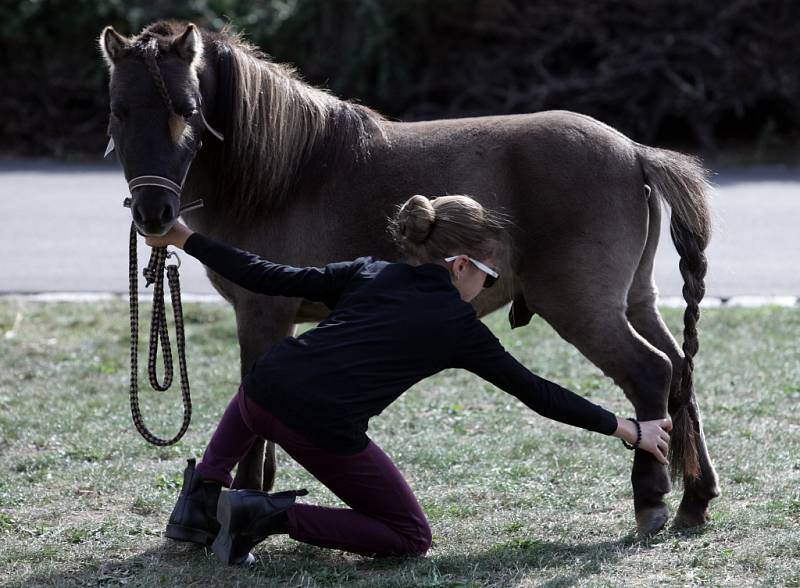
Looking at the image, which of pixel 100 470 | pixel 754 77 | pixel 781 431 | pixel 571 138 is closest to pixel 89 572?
pixel 100 470

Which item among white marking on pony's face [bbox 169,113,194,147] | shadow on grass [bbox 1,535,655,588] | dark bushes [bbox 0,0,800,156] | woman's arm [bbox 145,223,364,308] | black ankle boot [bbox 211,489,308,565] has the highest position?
dark bushes [bbox 0,0,800,156]

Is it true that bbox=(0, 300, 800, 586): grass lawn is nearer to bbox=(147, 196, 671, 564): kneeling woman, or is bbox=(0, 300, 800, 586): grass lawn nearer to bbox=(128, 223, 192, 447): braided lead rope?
bbox=(147, 196, 671, 564): kneeling woman

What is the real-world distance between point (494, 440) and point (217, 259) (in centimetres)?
202

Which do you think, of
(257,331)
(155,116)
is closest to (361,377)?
(257,331)

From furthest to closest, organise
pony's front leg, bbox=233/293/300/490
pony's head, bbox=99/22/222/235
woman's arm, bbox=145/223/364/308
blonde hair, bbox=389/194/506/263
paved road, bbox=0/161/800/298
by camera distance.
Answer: paved road, bbox=0/161/800/298 < pony's front leg, bbox=233/293/300/490 < pony's head, bbox=99/22/222/235 < woman's arm, bbox=145/223/364/308 < blonde hair, bbox=389/194/506/263

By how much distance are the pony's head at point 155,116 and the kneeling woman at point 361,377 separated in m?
0.15

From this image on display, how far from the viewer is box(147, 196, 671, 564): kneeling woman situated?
3.59 metres

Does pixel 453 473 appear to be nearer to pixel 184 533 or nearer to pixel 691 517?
pixel 691 517

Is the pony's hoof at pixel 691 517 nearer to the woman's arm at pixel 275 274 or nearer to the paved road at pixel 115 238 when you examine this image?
the woman's arm at pixel 275 274

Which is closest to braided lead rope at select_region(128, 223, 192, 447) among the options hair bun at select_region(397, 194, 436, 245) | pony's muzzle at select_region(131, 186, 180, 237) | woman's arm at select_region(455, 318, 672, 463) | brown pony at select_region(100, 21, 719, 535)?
brown pony at select_region(100, 21, 719, 535)

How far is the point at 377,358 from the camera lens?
3602 mm

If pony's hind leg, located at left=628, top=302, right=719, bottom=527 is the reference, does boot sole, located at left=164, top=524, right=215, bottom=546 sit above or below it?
below

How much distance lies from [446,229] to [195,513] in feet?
4.53

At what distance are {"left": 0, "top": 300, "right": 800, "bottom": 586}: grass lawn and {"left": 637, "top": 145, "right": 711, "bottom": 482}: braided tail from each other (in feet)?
1.05
